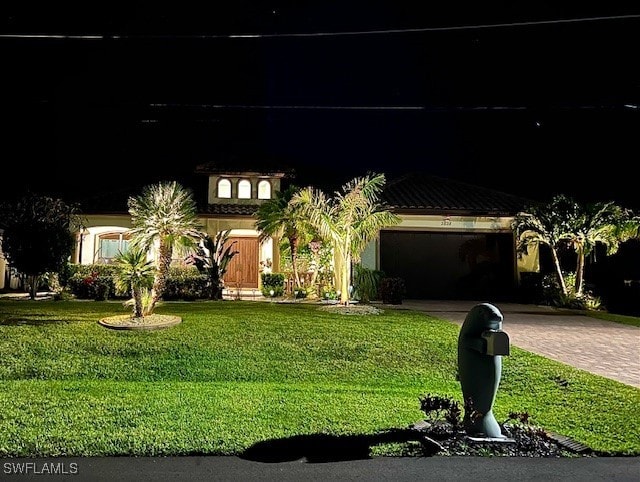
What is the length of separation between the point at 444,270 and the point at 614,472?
14237mm

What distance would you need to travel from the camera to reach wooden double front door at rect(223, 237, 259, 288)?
17891 millimetres

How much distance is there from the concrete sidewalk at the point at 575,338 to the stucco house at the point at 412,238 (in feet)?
11.0

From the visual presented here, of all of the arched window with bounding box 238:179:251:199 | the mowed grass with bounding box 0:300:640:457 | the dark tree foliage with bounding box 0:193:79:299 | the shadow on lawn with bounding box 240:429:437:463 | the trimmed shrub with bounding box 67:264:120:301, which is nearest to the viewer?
the shadow on lawn with bounding box 240:429:437:463

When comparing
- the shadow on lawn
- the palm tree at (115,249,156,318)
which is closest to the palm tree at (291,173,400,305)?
the palm tree at (115,249,156,318)

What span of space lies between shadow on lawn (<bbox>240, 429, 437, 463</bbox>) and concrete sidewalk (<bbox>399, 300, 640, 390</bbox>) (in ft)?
13.6

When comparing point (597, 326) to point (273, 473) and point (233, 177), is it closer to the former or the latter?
point (273, 473)

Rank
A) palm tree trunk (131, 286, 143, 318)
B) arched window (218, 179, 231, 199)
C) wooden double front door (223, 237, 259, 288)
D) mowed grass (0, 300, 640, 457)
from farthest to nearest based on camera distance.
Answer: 1. arched window (218, 179, 231, 199)
2. wooden double front door (223, 237, 259, 288)
3. palm tree trunk (131, 286, 143, 318)
4. mowed grass (0, 300, 640, 457)

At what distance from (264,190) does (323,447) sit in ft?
48.1

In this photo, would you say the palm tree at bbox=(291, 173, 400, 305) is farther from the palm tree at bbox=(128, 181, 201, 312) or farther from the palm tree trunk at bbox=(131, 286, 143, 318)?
the palm tree trunk at bbox=(131, 286, 143, 318)

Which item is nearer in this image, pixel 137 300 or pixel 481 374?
pixel 481 374

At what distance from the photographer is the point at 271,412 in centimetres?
561
